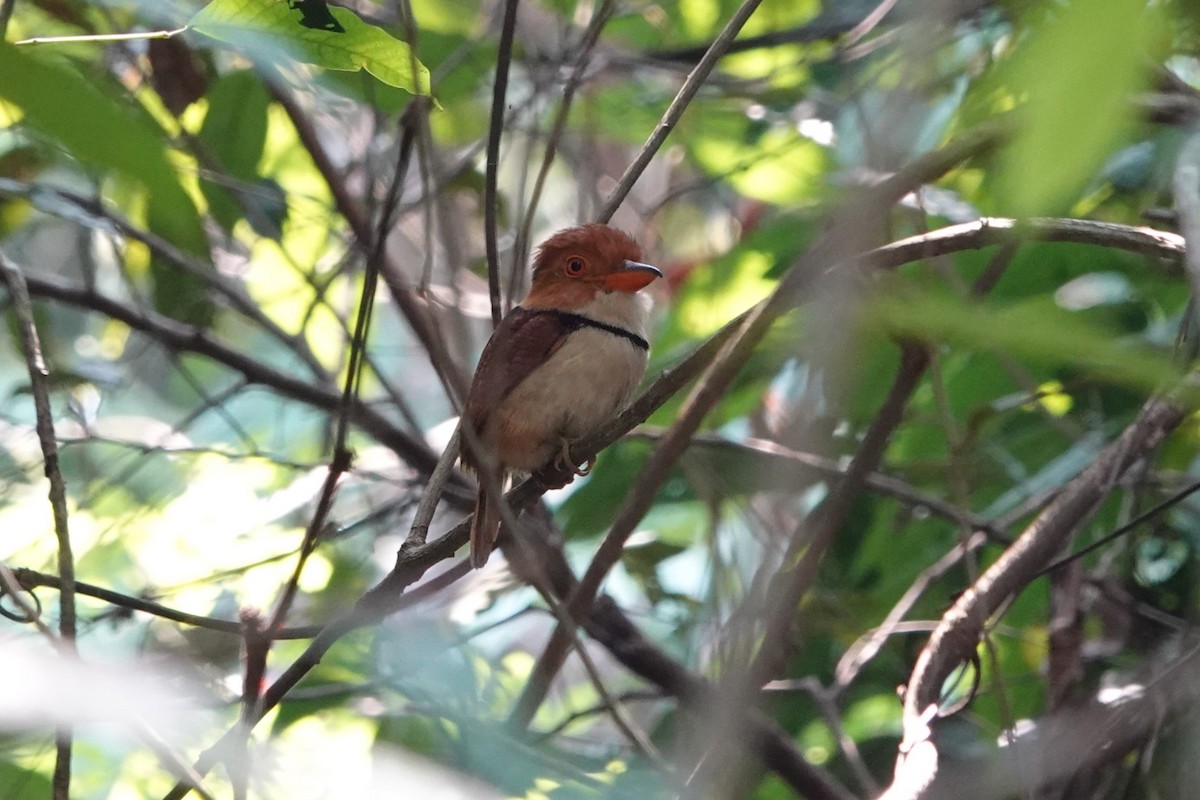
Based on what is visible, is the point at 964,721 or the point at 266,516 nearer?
the point at 964,721

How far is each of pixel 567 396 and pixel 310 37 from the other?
1.63m

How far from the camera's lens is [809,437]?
1.53m

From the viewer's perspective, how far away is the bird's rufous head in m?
3.15

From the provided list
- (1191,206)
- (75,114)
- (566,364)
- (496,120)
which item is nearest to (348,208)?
(566,364)

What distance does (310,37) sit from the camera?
1408 mm

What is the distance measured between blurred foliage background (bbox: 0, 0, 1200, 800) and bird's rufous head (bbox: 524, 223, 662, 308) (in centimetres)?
25

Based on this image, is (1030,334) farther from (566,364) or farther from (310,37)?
(566,364)

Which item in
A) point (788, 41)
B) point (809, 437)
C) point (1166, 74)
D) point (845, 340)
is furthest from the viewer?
point (788, 41)

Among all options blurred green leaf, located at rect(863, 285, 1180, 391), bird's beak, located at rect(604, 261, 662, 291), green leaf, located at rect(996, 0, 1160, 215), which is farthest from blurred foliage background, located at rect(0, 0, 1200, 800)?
green leaf, located at rect(996, 0, 1160, 215)

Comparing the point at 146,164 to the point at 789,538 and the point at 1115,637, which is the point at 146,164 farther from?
the point at 1115,637

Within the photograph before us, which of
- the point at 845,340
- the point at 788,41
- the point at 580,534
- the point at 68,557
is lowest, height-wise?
the point at 845,340

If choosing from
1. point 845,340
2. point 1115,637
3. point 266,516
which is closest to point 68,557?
point 845,340

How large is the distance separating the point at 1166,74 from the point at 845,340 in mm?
1547

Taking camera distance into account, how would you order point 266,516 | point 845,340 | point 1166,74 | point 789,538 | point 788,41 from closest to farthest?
point 845,340, point 1166,74, point 789,538, point 266,516, point 788,41
